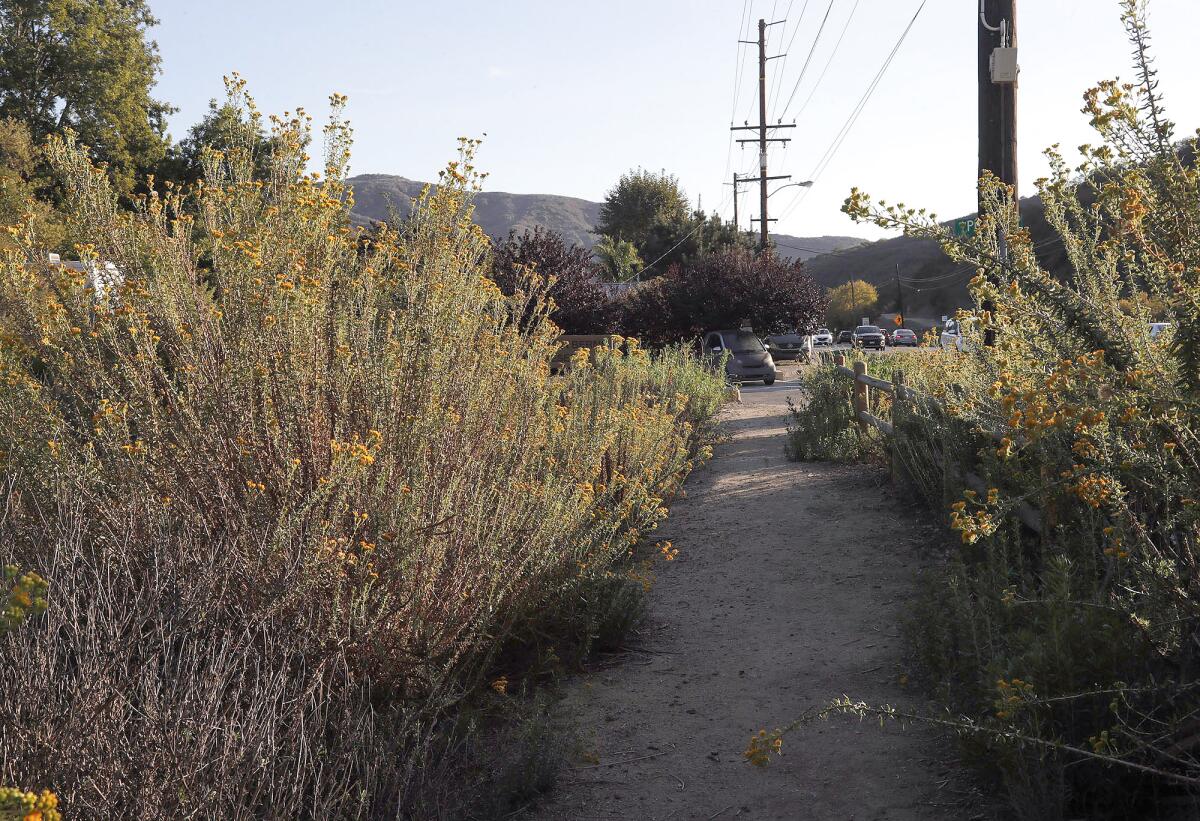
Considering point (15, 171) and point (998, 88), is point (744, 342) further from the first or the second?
point (15, 171)

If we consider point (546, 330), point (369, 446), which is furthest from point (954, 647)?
point (546, 330)

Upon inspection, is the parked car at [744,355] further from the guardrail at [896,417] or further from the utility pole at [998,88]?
the utility pole at [998,88]

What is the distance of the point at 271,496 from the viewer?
389cm

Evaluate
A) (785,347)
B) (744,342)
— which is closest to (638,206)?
(785,347)

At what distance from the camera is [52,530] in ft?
11.7

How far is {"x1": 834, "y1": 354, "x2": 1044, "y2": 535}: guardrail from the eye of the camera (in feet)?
16.4

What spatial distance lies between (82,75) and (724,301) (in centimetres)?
2613

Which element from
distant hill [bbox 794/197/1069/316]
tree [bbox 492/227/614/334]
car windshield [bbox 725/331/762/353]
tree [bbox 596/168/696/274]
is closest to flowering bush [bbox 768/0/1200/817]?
tree [bbox 492/227/614/334]

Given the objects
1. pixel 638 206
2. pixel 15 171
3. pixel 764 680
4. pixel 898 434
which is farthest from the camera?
pixel 638 206

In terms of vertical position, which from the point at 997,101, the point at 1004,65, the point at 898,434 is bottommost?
the point at 898,434

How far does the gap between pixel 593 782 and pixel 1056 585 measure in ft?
5.78

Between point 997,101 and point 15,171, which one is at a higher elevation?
point 15,171

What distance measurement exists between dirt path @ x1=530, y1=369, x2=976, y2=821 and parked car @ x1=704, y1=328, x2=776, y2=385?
57.4 feet

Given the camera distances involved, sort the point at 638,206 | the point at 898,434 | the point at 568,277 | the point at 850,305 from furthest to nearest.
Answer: the point at 850,305
the point at 638,206
the point at 568,277
the point at 898,434
